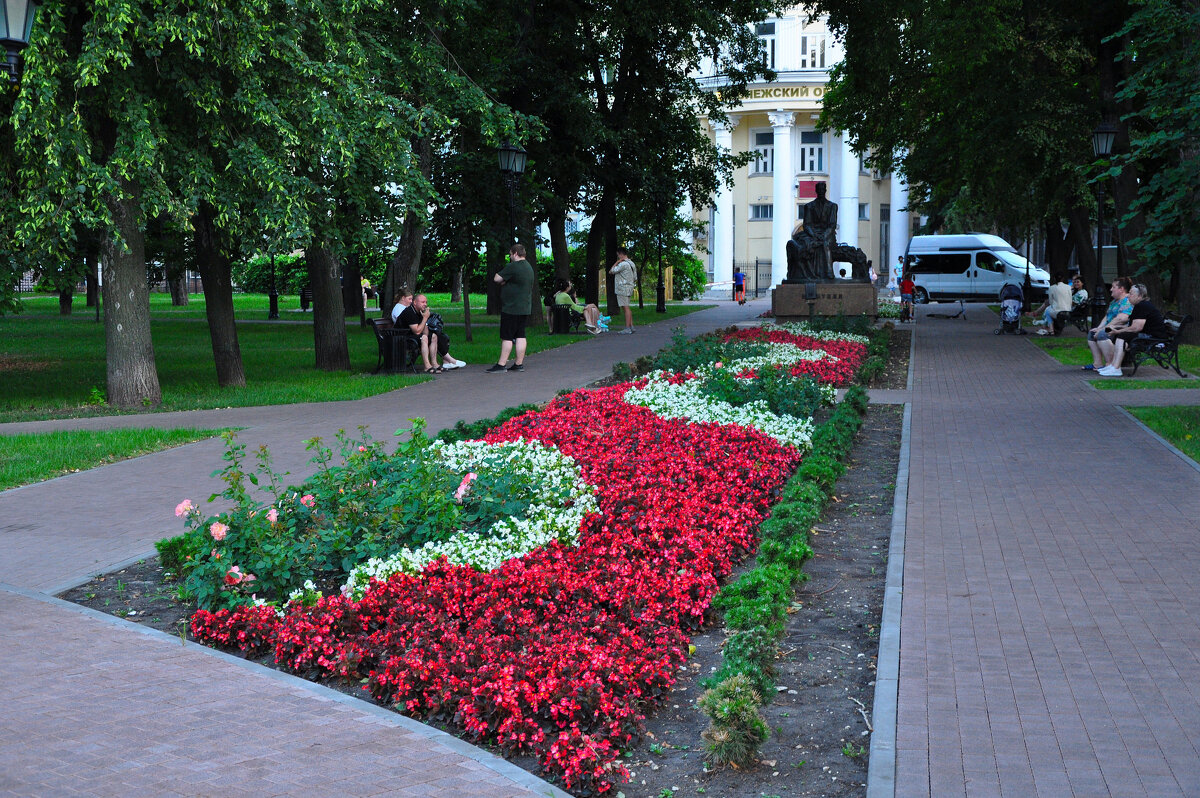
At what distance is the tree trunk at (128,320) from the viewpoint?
15.0 metres

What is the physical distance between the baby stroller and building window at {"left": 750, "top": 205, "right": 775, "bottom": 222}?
4559 centimetres

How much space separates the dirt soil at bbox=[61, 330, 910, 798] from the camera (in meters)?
4.41

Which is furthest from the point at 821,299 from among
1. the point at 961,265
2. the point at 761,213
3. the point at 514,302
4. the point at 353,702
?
the point at 761,213

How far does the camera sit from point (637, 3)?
26203 millimetres

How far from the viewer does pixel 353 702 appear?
503 centimetres

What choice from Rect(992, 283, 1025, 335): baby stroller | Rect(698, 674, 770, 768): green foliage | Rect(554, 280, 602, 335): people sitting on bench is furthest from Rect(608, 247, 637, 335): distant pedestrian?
Rect(698, 674, 770, 768): green foliage

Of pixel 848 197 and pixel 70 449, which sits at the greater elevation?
pixel 848 197

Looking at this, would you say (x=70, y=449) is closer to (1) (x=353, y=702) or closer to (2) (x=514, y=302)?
(1) (x=353, y=702)

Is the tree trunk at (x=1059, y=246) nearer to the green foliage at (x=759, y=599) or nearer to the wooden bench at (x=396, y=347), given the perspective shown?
the wooden bench at (x=396, y=347)

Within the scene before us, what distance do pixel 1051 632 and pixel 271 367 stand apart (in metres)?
17.2

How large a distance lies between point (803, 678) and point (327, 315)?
15870mm

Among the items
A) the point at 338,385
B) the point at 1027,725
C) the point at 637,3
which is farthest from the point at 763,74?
the point at 1027,725

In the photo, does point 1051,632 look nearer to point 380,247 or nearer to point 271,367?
point 380,247

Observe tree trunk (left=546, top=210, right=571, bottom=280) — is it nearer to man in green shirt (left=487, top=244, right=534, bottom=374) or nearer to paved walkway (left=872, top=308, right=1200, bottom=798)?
man in green shirt (left=487, top=244, right=534, bottom=374)
